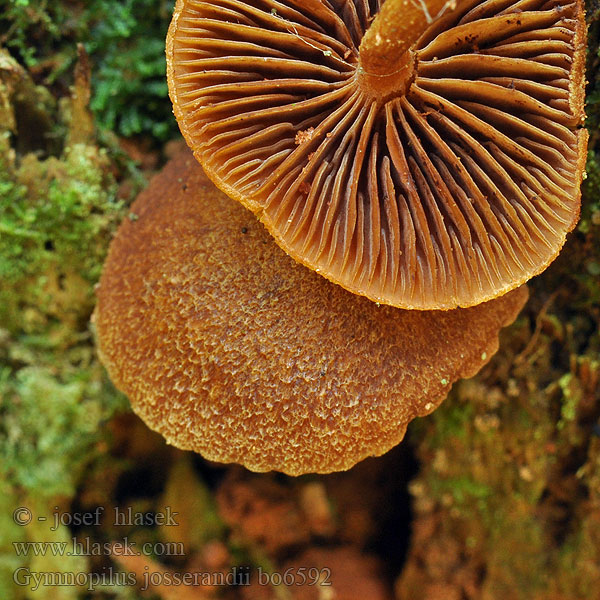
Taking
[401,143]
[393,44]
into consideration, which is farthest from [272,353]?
[393,44]

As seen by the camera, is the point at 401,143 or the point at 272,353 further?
the point at 272,353

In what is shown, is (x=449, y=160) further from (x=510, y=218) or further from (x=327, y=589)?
(x=327, y=589)
